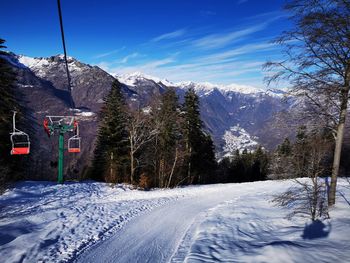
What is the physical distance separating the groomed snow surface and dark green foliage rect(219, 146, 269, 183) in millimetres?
41023

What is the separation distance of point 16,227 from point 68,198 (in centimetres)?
551

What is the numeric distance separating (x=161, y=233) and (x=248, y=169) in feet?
162

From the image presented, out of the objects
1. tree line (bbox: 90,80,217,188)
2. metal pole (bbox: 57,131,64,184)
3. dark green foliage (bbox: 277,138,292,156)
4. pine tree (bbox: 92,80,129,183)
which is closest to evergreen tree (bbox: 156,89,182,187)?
tree line (bbox: 90,80,217,188)

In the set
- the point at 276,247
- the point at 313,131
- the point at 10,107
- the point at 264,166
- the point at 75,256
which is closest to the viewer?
the point at 276,247

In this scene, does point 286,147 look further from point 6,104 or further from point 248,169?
point 248,169

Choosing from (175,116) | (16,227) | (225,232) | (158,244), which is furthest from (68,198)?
(175,116)

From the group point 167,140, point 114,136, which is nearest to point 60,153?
point 114,136

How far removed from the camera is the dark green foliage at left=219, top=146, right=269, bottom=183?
54406 millimetres

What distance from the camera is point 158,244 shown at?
8758 mm

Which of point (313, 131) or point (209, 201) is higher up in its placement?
point (313, 131)

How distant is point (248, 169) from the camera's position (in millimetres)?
56188

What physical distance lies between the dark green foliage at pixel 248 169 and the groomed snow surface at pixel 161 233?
41.0 metres

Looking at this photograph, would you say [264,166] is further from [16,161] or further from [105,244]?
[105,244]

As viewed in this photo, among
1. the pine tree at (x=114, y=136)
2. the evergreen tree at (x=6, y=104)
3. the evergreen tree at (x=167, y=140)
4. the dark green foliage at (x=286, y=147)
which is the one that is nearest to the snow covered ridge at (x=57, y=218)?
the evergreen tree at (x=6, y=104)
